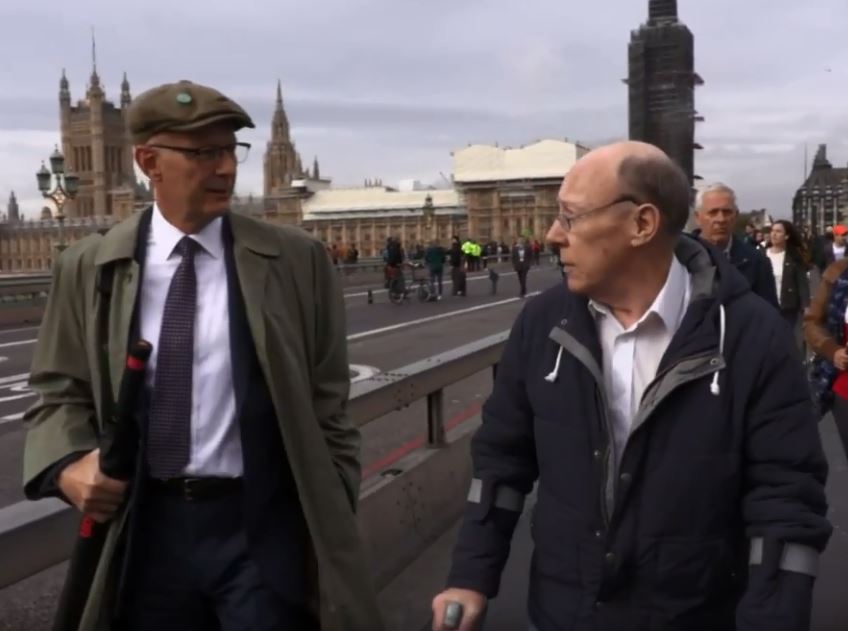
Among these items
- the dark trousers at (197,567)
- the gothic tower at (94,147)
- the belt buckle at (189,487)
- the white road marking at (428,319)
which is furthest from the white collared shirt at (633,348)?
the gothic tower at (94,147)

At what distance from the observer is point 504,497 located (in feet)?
8.60

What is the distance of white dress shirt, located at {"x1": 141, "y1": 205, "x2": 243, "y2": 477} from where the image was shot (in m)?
2.58

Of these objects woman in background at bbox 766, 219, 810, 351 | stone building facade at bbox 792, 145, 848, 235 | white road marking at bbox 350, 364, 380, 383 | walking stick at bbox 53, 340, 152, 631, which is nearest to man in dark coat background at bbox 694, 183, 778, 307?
woman in background at bbox 766, 219, 810, 351

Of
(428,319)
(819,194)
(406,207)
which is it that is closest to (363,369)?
(428,319)

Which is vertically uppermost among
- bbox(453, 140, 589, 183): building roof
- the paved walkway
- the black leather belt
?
bbox(453, 140, 589, 183): building roof

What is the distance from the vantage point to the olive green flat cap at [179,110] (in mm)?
2576

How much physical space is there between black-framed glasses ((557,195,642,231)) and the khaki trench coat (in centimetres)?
63

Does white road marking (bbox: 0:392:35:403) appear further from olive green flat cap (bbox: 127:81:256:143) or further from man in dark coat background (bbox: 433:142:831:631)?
man in dark coat background (bbox: 433:142:831:631)

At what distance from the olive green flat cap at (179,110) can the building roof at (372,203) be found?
443ft

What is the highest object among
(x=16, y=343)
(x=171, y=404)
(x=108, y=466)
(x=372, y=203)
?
(x=372, y=203)

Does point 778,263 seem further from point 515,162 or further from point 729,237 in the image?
point 515,162

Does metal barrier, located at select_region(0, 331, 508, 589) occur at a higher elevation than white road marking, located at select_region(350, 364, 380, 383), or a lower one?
higher

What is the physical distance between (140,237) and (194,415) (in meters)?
0.42

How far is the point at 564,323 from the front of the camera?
251 cm
